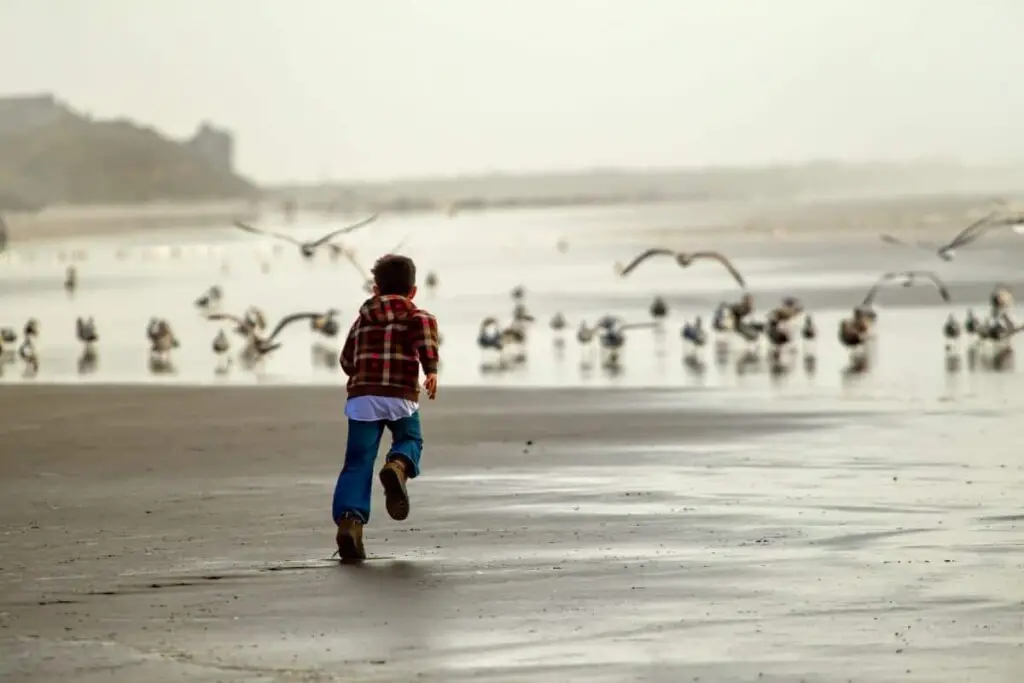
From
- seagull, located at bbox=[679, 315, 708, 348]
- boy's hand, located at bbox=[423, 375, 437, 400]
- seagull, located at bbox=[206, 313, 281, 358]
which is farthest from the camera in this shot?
seagull, located at bbox=[206, 313, 281, 358]

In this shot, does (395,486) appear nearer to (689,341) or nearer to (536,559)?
(536,559)

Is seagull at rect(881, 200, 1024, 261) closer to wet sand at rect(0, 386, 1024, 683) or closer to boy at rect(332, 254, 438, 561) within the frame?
wet sand at rect(0, 386, 1024, 683)

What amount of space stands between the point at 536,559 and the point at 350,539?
84 cm

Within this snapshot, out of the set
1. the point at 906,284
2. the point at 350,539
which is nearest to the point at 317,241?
the point at 350,539

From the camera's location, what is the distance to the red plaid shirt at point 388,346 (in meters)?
9.81

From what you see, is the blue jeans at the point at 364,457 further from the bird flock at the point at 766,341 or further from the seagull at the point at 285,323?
the seagull at the point at 285,323

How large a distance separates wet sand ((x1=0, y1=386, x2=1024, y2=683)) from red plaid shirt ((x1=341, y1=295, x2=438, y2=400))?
0.80m

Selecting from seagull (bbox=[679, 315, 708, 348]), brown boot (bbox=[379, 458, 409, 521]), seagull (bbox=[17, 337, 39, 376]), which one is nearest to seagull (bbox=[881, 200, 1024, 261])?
seagull (bbox=[679, 315, 708, 348])

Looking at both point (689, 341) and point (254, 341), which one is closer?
point (689, 341)

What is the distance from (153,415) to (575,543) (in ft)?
30.5

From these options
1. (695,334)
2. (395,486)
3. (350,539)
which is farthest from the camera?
(695,334)

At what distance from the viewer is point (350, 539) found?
9711mm

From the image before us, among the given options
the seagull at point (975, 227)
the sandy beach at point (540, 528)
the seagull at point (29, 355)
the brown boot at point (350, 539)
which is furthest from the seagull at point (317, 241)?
the seagull at point (29, 355)

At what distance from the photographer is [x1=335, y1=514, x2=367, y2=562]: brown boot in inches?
382
